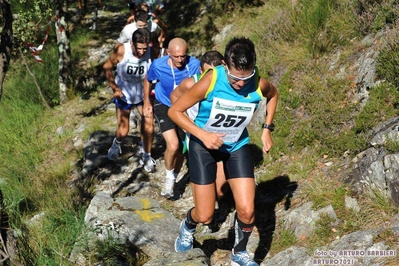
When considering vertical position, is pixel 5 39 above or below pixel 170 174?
above

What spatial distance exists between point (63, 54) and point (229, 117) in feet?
24.8

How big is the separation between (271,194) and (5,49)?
10.7 feet

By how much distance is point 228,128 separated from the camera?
4.41 m

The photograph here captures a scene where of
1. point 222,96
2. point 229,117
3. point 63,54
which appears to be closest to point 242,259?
point 229,117

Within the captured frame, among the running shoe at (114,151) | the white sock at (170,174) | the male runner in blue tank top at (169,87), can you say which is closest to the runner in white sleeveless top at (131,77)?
the running shoe at (114,151)

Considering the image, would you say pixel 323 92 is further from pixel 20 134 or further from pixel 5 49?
pixel 20 134

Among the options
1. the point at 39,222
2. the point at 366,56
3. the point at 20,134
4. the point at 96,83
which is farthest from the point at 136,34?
the point at 96,83

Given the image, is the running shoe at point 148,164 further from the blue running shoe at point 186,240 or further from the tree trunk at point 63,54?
the tree trunk at point 63,54

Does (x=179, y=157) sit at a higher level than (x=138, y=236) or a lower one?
higher

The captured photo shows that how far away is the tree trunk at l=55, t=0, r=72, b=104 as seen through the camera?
10789 millimetres

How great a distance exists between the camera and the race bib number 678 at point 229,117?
4.22 metres

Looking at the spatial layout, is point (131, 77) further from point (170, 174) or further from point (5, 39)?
point (5, 39)

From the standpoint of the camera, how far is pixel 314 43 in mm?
7832

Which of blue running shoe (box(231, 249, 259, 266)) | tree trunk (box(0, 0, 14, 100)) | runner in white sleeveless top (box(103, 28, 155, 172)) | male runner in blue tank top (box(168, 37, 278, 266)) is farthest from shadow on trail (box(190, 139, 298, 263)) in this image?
tree trunk (box(0, 0, 14, 100))
